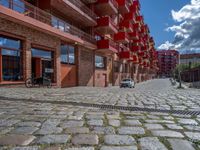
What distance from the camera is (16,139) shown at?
3.37 m

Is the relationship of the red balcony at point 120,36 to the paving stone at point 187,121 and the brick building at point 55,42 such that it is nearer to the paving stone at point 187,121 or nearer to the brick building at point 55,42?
the brick building at point 55,42

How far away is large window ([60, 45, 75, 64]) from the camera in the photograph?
804 inches

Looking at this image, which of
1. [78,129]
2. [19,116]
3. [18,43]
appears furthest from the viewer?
[18,43]

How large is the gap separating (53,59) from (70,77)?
11.8 ft

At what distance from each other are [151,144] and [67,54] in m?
18.8

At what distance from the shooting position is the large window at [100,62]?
28131mm

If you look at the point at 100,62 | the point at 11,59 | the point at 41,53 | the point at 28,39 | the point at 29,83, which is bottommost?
the point at 29,83

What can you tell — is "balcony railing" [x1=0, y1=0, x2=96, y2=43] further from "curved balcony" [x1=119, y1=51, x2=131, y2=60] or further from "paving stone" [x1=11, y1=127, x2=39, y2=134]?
"curved balcony" [x1=119, y1=51, x2=131, y2=60]

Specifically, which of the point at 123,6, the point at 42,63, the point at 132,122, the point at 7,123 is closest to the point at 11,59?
the point at 42,63

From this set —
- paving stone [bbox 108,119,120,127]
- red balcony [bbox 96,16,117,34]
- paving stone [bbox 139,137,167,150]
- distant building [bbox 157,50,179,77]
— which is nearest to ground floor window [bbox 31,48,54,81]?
red balcony [bbox 96,16,117,34]

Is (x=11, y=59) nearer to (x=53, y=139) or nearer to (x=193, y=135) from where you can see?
(x=53, y=139)

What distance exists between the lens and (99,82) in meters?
28.9

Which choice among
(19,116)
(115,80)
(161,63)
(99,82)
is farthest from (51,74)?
(161,63)

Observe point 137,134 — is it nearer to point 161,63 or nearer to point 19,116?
point 19,116
